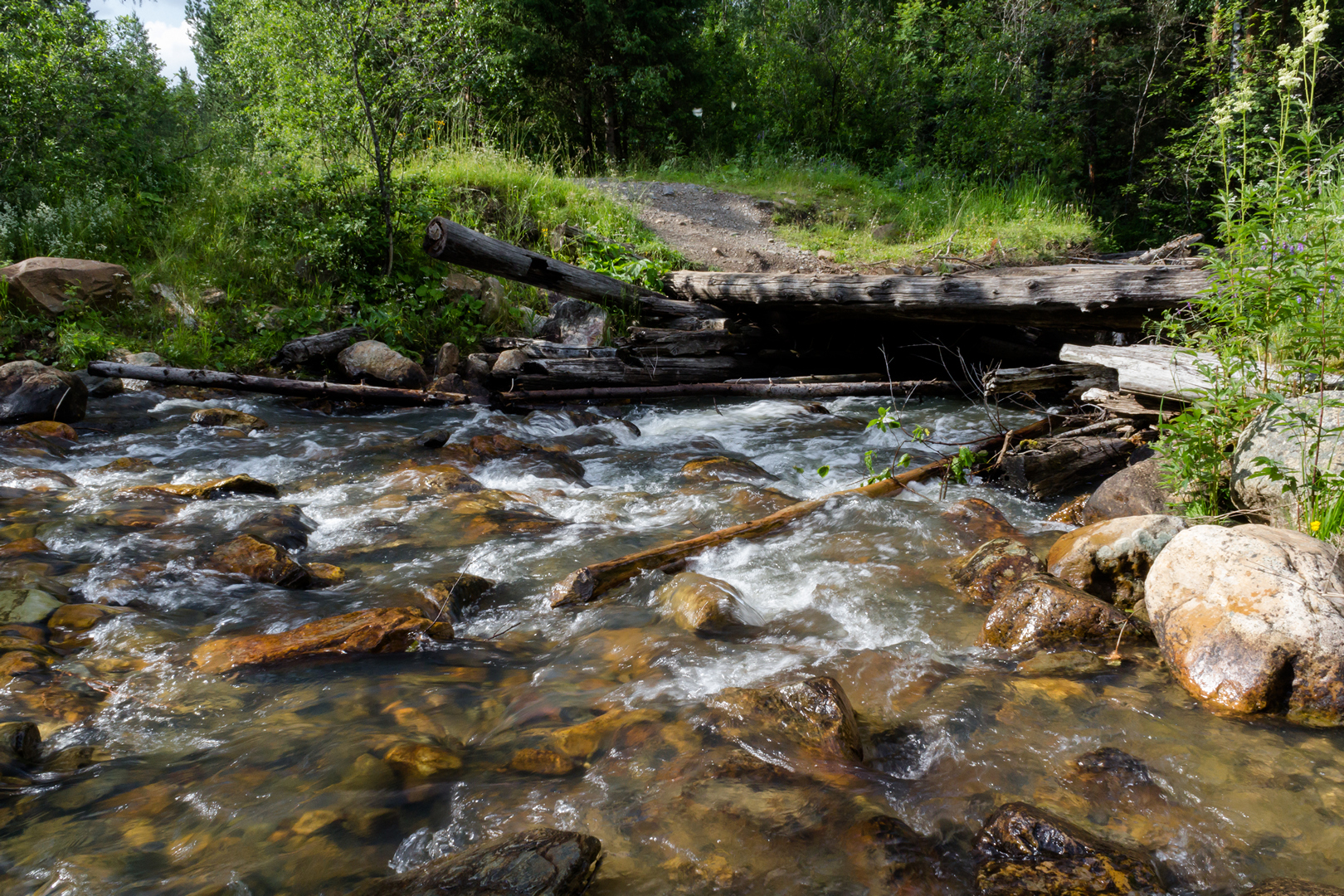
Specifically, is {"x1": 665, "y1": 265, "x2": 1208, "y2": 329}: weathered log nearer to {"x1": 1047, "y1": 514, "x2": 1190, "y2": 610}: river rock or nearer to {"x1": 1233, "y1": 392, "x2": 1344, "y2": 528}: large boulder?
{"x1": 1233, "y1": 392, "x2": 1344, "y2": 528}: large boulder

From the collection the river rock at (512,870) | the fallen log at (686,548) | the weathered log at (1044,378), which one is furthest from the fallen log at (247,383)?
the river rock at (512,870)

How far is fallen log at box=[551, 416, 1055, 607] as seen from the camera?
366 cm

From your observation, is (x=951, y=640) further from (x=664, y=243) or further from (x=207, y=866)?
(x=664, y=243)

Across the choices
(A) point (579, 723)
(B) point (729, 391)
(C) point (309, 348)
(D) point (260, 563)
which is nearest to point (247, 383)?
(C) point (309, 348)

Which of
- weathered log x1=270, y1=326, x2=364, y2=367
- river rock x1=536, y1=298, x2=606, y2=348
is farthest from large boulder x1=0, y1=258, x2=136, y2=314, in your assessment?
river rock x1=536, y1=298, x2=606, y2=348

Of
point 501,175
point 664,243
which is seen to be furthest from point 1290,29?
point 501,175

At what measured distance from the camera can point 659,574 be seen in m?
3.80

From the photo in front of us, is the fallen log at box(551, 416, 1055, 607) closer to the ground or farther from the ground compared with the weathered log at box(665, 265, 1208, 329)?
closer to the ground

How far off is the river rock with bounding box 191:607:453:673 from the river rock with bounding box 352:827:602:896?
1.35 m

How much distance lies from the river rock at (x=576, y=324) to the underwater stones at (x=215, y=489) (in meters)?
3.95

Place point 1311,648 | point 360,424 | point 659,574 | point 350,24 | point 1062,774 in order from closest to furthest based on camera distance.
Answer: point 1062,774, point 1311,648, point 659,574, point 360,424, point 350,24

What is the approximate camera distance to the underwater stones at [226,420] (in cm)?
668

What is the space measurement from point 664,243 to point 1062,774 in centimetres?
984

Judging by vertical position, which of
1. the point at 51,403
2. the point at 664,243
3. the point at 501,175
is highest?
the point at 501,175
